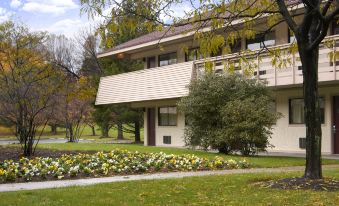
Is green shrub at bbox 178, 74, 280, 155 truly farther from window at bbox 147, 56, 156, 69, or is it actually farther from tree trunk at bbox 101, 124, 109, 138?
tree trunk at bbox 101, 124, 109, 138

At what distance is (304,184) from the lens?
10188mm

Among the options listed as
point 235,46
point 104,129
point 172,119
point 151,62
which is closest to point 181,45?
point 151,62

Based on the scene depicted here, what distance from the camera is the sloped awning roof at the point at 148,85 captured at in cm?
2725

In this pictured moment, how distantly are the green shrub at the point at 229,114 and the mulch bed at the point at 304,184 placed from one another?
8.26m

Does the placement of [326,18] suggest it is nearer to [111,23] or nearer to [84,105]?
[111,23]

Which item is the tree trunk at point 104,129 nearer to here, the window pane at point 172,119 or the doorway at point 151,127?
the doorway at point 151,127

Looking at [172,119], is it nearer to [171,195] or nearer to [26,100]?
[26,100]

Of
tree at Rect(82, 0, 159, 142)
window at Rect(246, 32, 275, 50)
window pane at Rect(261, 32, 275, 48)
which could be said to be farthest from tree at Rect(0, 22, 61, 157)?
window pane at Rect(261, 32, 275, 48)

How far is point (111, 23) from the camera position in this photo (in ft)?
33.2

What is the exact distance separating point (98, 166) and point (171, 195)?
17.7 feet

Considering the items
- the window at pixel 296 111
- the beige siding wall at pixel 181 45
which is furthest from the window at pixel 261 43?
the window at pixel 296 111

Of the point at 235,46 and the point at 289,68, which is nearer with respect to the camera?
the point at 235,46

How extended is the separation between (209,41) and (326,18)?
2372 millimetres

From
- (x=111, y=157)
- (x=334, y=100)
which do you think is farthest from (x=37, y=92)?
(x=334, y=100)
